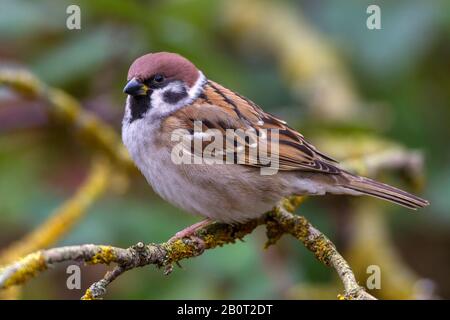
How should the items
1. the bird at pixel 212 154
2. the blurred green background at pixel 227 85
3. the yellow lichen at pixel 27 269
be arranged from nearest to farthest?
1. the yellow lichen at pixel 27 269
2. the bird at pixel 212 154
3. the blurred green background at pixel 227 85

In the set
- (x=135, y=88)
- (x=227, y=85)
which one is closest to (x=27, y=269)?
(x=135, y=88)

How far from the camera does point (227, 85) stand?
3824 mm

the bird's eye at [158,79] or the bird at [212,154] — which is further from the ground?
the bird's eye at [158,79]

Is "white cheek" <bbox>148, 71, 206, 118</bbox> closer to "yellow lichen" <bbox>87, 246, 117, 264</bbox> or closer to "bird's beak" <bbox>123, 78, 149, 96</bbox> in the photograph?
"bird's beak" <bbox>123, 78, 149, 96</bbox>

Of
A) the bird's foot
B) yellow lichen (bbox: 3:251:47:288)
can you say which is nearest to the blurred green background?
the bird's foot

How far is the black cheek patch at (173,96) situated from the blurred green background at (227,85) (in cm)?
60

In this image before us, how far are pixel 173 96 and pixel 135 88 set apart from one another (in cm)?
18

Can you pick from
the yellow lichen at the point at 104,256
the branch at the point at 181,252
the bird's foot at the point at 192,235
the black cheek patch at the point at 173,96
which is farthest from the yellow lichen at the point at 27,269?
the black cheek patch at the point at 173,96

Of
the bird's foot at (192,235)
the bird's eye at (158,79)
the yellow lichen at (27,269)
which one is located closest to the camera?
the yellow lichen at (27,269)

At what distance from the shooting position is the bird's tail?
2.87 meters

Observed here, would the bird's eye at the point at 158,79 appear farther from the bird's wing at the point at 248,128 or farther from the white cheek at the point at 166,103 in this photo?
the bird's wing at the point at 248,128

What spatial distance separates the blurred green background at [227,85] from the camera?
332 cm

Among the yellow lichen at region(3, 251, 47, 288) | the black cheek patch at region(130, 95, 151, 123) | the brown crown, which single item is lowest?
the yellow lichen at region(3, 251, 47, 288)

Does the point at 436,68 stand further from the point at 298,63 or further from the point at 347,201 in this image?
the point at 347,201
